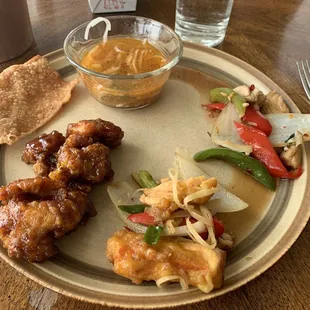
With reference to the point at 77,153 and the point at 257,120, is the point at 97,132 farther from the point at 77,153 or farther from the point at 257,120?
the point at 257,120

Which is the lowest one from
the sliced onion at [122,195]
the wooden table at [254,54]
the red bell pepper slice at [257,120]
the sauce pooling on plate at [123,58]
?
the wooden table at [254,54]

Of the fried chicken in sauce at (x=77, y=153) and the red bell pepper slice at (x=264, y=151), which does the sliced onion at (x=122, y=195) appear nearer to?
the fried chicken in sauce at (x=77, y=153)

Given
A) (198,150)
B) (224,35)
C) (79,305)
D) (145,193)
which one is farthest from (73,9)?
(79,305)

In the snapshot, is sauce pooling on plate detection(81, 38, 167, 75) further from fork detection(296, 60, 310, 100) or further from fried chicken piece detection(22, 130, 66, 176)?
fork detection(296, 60, 310, 100)

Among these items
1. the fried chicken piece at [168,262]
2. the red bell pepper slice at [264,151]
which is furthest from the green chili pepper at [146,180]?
the red bell pepper slice at [264,151]

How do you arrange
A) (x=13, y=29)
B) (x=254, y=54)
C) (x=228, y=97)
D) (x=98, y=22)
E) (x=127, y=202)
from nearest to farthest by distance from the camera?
(x=127, y=202), (x=228, y=97), (x=98, y=22), (x=13, y=29), (x=254, y=54)

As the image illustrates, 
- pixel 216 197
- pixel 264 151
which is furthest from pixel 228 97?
pixel 216 197
